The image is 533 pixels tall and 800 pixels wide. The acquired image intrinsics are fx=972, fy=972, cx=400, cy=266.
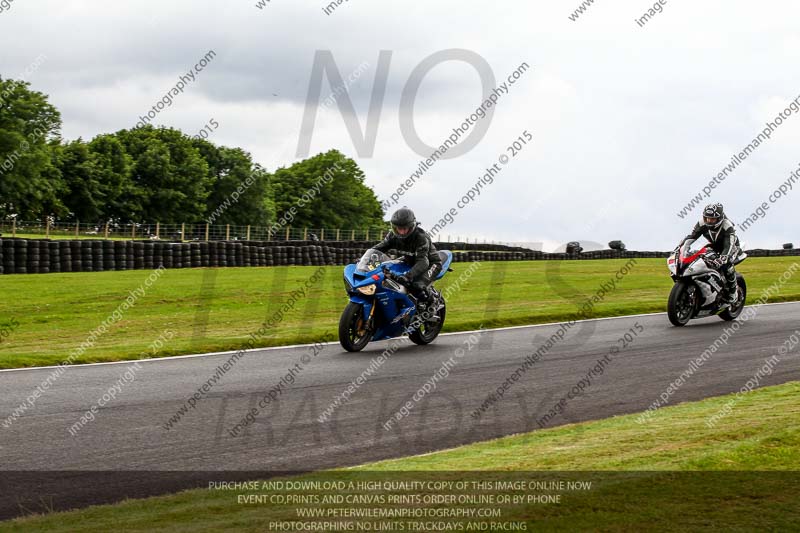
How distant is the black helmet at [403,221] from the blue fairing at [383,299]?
49 cm

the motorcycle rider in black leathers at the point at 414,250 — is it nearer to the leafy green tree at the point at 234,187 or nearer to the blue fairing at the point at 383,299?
the blue fairing at the point at 383,299

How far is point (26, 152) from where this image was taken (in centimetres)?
6856

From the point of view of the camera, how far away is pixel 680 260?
653 inches

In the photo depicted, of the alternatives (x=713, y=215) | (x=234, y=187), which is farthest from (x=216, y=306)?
(x=234, y=187)

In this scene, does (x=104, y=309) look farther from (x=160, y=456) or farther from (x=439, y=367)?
(x=160, y=456)

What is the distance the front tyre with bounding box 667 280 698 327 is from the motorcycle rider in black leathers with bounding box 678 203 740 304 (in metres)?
0.63

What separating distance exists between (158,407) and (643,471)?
5069mm

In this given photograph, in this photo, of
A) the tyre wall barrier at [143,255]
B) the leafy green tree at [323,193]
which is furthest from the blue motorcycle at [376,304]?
the leafy green tree at [323,193]

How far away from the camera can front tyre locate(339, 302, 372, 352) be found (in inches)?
527

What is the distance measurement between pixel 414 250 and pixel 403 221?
632mm

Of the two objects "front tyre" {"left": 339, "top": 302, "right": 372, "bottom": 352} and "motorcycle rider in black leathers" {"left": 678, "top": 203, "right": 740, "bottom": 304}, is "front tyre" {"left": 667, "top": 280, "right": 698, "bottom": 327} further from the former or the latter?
"front tyre" {"left": 339, "top": 302, "right": 372, "bottom": 352}

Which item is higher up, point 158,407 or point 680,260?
point 680,260

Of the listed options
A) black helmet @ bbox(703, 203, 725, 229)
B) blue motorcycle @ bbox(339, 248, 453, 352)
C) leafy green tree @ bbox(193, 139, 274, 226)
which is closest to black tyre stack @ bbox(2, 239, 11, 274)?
blue motorcycle @ bbox(339, 248, 453, 352)

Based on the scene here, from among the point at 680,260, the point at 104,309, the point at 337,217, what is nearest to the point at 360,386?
the point at 680,260
